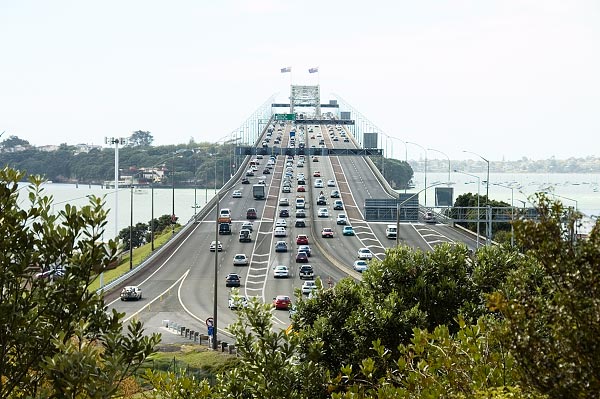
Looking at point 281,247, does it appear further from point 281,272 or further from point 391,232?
point 391,232

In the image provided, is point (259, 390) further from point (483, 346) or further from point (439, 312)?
point (439, 312)

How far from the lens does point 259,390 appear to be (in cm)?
1471

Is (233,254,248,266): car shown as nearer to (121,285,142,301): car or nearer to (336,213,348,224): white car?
(121,285,142,301): car

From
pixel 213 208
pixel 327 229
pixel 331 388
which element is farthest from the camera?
pixel 213 208

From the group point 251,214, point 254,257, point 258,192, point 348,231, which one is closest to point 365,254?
Answer: point 254,257

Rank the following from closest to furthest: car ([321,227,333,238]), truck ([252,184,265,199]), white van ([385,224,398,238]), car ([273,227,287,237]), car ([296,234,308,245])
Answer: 1. car ([296,234,308,245])
2. white van ([385,224,398,238])
3. car ([321,227,333,238])
4. car ([273,227,287,237])
5. truck ([252,184,265,199])

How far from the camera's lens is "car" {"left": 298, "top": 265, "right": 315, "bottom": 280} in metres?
64.9

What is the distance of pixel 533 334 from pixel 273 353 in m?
5.93

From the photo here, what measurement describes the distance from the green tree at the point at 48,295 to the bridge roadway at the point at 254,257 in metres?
25.2

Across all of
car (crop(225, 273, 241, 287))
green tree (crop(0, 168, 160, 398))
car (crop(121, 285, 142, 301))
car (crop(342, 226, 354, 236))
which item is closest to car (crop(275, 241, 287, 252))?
car (crop(342, 226, 354, 236))

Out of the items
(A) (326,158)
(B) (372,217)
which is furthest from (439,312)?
(A) (326,158)

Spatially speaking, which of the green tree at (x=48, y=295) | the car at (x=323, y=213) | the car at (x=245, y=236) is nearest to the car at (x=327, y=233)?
the car at (x=245, y=236)

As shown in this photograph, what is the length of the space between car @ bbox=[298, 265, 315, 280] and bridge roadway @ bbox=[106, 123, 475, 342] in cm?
→ 58

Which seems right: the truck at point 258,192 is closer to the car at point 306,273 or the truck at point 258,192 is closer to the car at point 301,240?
the car at point 301,240
